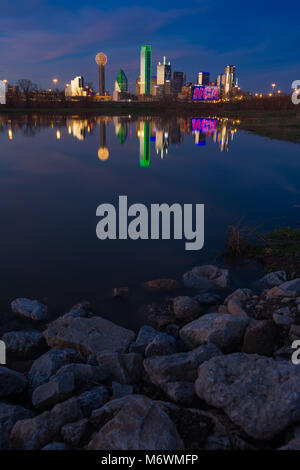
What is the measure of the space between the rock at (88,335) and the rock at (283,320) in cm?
270

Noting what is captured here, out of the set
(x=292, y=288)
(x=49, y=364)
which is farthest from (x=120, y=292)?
(x=292, y=288)

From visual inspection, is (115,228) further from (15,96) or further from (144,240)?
(15,96)

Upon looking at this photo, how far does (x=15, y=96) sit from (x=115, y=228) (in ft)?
335

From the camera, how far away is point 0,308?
8.41 m

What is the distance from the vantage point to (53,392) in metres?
5.26

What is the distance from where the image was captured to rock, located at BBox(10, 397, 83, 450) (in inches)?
179

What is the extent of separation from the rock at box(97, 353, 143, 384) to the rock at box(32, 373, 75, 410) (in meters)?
0.77

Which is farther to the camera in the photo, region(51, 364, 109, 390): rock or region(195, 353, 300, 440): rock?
region(51, 364, 109, 390): rock

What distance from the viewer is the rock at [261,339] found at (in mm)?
6410

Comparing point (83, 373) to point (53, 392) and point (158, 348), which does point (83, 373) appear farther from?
point (158, 348)

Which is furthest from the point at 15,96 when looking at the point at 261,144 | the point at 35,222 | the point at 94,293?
the point at 94,293

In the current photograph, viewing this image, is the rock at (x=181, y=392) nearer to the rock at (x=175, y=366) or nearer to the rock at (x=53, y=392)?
the rock at (x=175, y=366)

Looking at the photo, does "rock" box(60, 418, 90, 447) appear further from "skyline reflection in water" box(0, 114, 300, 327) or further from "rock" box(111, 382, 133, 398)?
"skyline reflection in water" box(0, 114, 300, 327)

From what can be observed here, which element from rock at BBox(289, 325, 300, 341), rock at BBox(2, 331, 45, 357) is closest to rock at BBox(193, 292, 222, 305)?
rock at BBox(289, 325, 300, 341)
